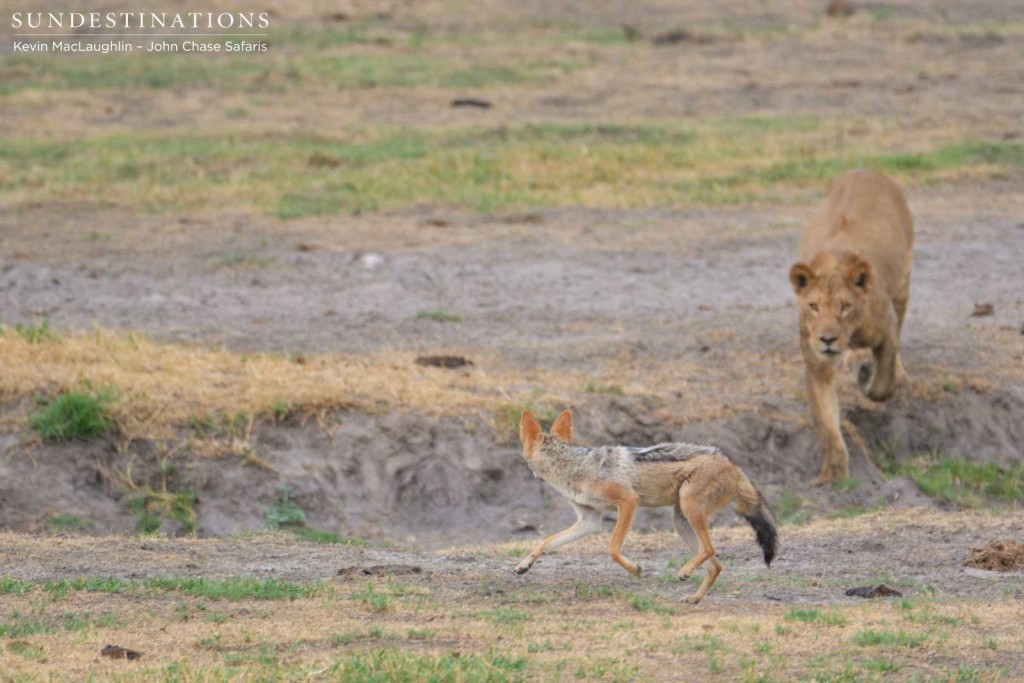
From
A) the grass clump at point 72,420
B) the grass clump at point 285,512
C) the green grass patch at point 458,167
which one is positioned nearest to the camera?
the grass clump at point 285,512

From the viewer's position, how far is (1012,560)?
8055mm

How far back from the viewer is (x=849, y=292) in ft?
33.9

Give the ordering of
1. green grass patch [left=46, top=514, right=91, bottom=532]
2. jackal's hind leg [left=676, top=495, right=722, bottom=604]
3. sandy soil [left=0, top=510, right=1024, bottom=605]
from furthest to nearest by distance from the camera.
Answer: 1. green grass patch [left=46, top=514, right=91, bottom=532]
2. sandy soil [left=0, top=510, right=1024, bottom=605]
3. jackal's hind leg [left=676, top=495, right=722, bottom=604]

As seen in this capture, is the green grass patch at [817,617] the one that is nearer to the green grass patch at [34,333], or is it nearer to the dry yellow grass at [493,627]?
the dry yellow grass at [493,627]

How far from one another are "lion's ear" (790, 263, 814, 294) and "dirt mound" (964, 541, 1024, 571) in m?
2.47

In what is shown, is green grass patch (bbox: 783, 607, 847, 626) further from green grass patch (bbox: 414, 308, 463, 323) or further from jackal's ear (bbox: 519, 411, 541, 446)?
green grass patch (bbox: 414, 308, 463, 323)

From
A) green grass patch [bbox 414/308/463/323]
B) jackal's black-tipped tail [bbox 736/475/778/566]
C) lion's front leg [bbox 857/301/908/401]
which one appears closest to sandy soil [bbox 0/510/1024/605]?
jackal's black-tipped tail [bbox 736/475/778/566]

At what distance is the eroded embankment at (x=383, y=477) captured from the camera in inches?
388

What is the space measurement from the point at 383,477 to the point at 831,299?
3.03m

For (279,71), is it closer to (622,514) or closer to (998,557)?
(998,557)

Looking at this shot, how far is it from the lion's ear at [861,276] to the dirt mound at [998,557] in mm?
2539

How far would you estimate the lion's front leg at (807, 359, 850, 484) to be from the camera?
10.6m

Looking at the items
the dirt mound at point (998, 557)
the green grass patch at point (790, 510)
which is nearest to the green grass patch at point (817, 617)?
the dirt mound at point (998, 557)

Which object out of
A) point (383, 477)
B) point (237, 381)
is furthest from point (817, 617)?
point (237, 381)
